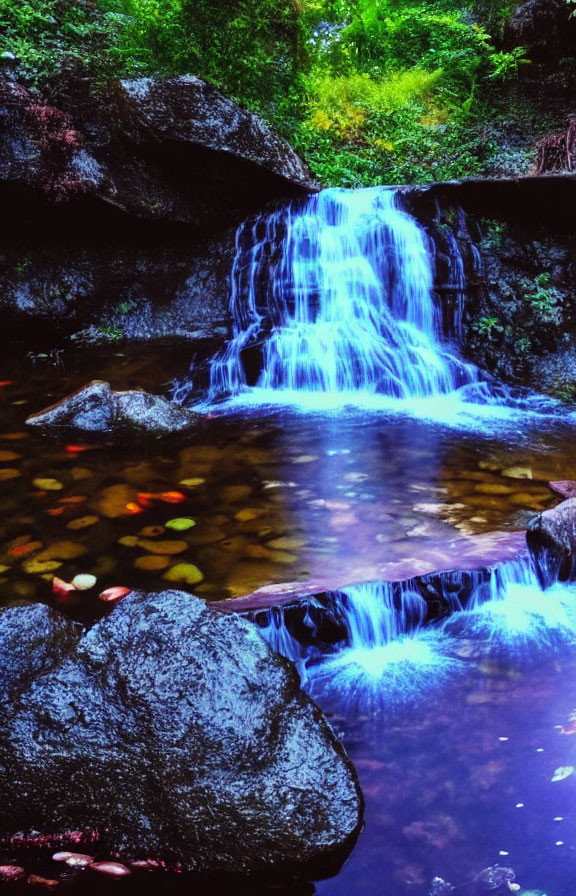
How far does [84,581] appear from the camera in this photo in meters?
3.11

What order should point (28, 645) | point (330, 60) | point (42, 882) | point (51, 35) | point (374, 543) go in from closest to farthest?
1. point (42, 882)
2. point (28, 645)
3. point (374, 543)
4. point (51, 35)
5. point (330, 60)

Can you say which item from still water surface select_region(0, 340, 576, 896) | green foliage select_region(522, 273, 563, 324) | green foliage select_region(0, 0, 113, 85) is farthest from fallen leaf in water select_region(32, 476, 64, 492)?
green foliage select_region(0, 0, 113, 85)

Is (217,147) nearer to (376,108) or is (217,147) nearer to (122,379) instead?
(122,379)

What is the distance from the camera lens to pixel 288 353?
272 inches

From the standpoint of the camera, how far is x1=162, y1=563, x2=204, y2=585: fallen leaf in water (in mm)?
3125

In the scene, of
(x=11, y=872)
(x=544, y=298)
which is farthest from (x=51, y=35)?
(x=11, y=872)

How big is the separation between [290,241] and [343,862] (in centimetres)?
653

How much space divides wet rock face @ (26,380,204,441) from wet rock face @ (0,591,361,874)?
10.2ft

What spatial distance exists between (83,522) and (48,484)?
0.65m

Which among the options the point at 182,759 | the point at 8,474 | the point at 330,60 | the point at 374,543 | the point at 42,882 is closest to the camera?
the point at 42,882

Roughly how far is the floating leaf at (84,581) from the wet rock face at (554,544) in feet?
6.73

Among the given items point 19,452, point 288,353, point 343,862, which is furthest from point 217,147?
point 343,862

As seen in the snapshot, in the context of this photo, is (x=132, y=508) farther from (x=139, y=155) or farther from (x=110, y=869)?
(x=139, y=155)

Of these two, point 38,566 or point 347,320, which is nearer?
point 38,566
